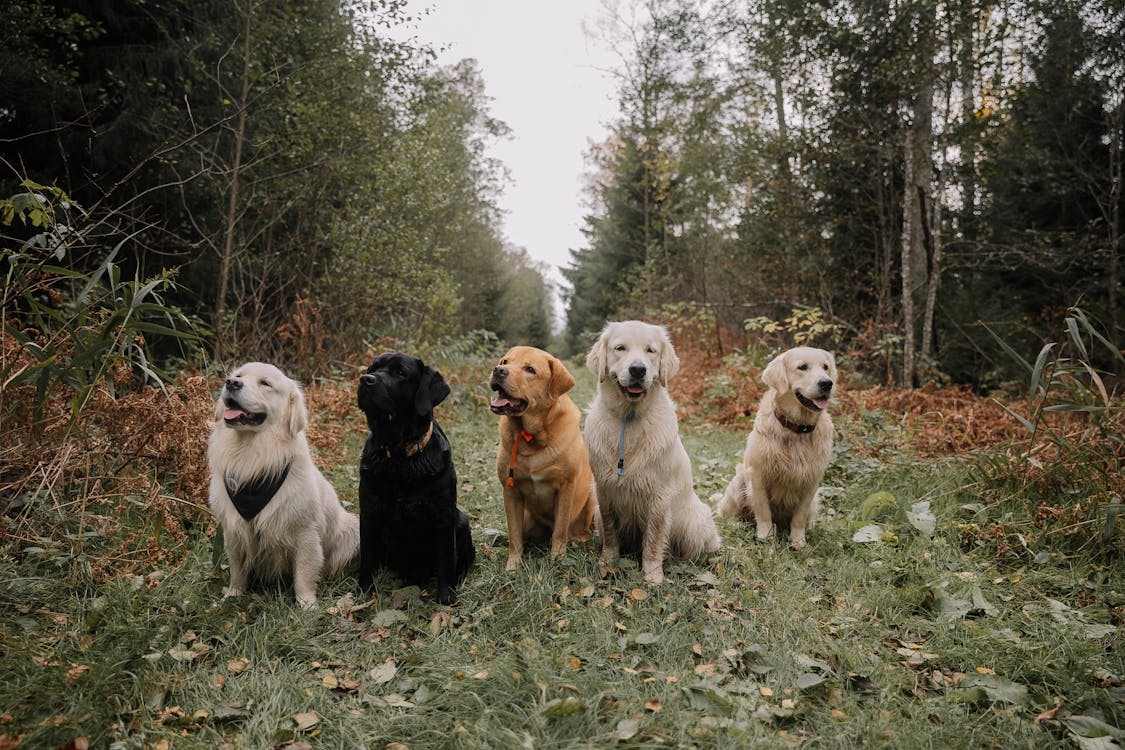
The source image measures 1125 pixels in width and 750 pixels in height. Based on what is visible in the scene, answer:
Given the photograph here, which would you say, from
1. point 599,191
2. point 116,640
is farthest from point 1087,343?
point 599,191

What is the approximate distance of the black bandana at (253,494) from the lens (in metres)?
2.87

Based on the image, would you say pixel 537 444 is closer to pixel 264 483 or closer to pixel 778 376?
pixel 264 483

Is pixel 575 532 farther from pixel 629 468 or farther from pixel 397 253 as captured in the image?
pixel 397 253

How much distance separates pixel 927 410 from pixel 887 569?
13.7ft

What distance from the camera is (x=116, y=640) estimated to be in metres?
2.48

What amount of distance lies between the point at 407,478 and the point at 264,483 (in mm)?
714

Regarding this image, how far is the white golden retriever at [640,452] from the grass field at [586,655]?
219 millimetres

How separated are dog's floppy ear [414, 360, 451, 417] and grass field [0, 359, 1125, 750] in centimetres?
106

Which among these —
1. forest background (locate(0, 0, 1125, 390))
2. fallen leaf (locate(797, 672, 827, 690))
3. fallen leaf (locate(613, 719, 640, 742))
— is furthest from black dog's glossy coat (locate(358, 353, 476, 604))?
forest background (locate(0, 0, 1125, 390))

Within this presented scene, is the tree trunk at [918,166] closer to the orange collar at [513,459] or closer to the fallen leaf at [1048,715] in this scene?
the fallen leaf at [1048,715]

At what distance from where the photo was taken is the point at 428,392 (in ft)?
10.0

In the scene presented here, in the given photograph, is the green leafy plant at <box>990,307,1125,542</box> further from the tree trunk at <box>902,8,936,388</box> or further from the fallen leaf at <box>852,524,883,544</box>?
the tree trunk at <box>902,8,936,388</box>

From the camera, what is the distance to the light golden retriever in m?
3.38

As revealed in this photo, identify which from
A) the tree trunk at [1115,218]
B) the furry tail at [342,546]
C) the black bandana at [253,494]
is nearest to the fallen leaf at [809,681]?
the furry tail at [342,546]
